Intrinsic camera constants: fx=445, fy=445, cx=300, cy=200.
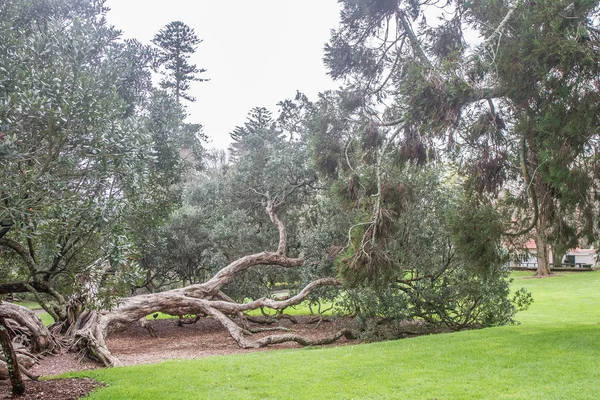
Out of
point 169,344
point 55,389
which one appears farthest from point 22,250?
point 169,344

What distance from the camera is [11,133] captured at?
395 cm

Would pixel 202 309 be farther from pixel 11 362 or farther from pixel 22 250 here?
pixel 22 250

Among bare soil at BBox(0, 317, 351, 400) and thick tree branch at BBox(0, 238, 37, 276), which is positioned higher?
thick tree branch at BBox(0, 238, 37, 276)

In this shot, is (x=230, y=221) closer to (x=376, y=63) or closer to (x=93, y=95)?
(x=376, y=63)

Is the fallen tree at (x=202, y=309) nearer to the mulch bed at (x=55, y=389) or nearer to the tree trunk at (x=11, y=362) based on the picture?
the mulch bed at (x=55, y=389)

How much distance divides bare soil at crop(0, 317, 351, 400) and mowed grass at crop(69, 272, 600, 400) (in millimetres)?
675

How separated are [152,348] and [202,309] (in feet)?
5.69

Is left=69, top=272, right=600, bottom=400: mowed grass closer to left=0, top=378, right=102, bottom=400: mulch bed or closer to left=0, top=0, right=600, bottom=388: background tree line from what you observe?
left=0, top=378, right=102, bottom=400: mulch bed

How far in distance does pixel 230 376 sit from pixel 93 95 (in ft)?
16.5

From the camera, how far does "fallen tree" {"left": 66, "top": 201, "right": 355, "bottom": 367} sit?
10703 mm

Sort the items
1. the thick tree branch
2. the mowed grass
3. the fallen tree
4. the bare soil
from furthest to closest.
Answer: the fallen tree < the bare soil < the mowed grass < the thick tree branch

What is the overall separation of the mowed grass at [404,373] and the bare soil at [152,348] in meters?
0.67

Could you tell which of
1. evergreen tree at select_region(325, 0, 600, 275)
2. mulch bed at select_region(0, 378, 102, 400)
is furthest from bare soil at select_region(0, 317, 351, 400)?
evergreen tree at select_region(325, 0, 600, 275)

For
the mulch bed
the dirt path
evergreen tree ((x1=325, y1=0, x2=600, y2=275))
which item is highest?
evergreen tree ((x1=325, y1=0, x2=600, y2=275))
